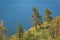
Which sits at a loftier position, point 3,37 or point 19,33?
point 3,37

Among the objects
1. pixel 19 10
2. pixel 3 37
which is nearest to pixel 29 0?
pixel 19 10

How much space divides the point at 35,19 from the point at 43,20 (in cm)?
547

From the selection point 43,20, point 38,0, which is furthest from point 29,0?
point 43,20

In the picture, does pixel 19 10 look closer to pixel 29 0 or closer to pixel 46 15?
pixel 29 0

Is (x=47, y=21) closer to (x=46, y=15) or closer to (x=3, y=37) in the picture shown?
(x=46, y=15)

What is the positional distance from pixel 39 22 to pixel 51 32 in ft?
Result: 71.9

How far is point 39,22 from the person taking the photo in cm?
4884

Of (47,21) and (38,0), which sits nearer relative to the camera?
(47,21)

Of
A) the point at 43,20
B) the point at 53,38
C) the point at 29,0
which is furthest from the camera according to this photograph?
the point at 29,0

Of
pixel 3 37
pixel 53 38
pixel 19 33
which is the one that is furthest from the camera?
pixel 19 33

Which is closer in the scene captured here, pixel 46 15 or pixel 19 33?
pixel 19 33

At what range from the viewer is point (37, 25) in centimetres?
4788

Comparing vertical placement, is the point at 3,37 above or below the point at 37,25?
above

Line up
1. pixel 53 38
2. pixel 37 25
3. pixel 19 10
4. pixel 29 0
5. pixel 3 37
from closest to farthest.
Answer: pixel 3 37
pixel 53 38
pixel 37 25
pixel 19 10
pixel 29 0
